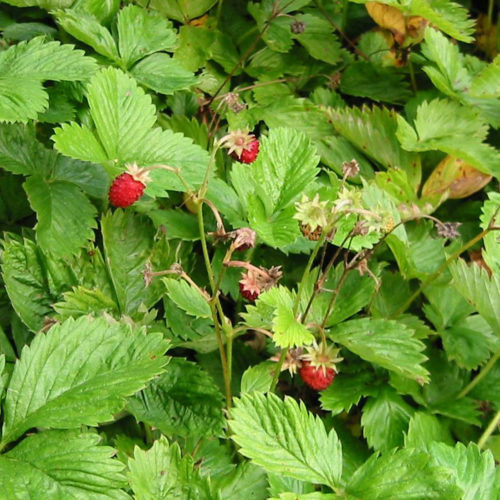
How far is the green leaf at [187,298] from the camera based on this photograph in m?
1.16

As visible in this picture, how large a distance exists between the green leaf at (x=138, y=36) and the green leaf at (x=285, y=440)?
2.62 feet

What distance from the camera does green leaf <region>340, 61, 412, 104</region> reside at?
184cm

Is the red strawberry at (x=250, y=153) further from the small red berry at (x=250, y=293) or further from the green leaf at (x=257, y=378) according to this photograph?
the green leaf at (x=257, y=378)

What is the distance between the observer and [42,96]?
1212 millimetres

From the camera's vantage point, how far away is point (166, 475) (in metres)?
1.05

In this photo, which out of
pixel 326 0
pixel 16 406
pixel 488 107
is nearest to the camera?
pixel 16 406

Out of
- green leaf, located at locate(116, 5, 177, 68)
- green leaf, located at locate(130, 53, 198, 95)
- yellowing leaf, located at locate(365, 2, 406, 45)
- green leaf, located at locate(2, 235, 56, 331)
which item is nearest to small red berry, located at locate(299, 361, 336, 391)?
green leaf, located at locate(2, 235, 56, 331)

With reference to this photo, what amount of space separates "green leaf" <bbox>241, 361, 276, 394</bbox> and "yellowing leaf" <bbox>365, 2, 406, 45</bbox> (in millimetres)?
1085

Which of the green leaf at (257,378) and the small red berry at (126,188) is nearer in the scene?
the small red berry at (126,188)

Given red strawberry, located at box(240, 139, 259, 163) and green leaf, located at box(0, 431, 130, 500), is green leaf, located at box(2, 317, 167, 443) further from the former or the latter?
red strawberry, located at box(240, 139, 259, 163)

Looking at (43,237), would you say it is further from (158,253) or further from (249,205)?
(249,205)

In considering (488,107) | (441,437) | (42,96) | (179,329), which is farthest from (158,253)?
(488,107)

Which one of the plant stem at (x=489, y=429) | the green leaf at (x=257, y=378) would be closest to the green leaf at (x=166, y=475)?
the green leaf at (x=257, y=378)

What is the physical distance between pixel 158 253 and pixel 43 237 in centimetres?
21
